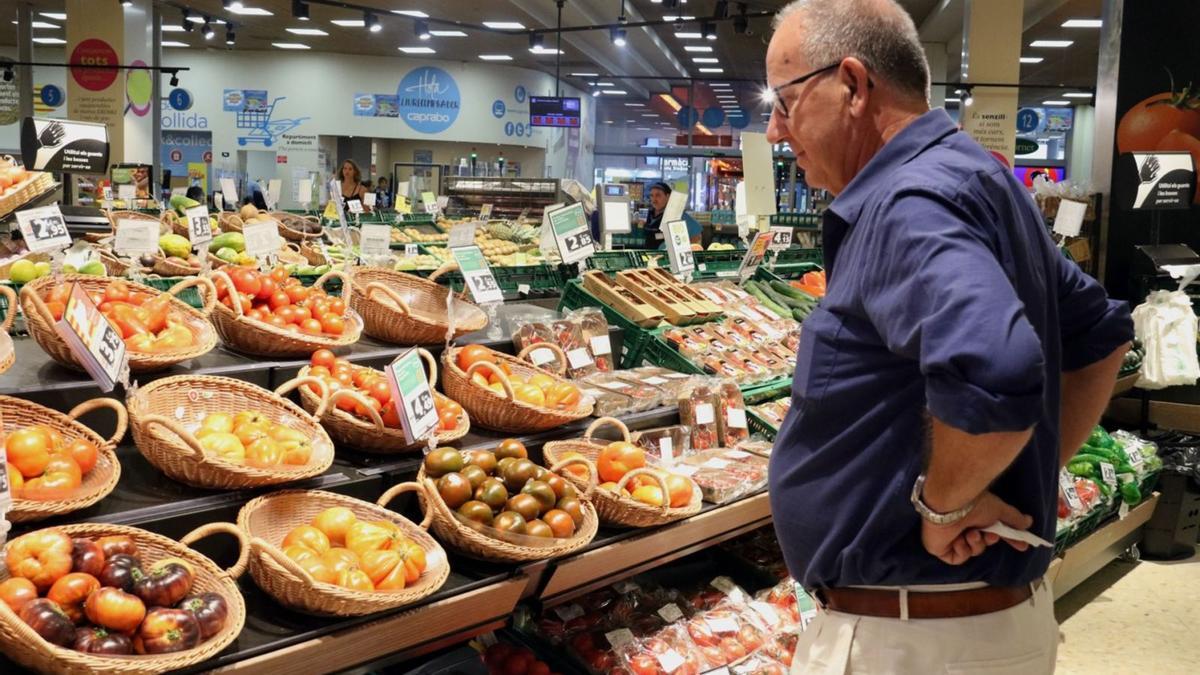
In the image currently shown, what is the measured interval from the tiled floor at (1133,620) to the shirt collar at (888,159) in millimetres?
3406

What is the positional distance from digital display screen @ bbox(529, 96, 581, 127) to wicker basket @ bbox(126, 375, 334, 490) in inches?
636

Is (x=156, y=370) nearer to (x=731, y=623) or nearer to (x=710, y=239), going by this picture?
(x=731, y=623)

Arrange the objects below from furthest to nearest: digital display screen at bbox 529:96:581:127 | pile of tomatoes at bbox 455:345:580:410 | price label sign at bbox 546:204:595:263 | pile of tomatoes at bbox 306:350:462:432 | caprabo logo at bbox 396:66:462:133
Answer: caprabo logo at bbox 396:66:462:133
digital display screen at bbox 529:96:581:127
price label sign at bbox 546:204:595:263
pile of tomatoes at bbox 455:345:580:410
pile of tomatoes at bbox 306:350:462:432

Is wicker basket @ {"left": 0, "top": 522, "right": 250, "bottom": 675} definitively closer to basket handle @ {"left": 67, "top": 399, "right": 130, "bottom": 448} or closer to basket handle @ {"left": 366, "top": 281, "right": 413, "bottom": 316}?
basket handle @ {"left": 67, "top": 399, "right": 130, "bottom": 448}

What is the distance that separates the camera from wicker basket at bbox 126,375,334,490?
8.04 feet

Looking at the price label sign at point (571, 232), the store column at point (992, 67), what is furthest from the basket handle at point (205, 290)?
the store column at point (992, 67)

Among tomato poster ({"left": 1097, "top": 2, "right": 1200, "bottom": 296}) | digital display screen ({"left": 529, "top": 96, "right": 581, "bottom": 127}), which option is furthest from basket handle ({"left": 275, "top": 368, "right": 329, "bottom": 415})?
digital display screen ({"left": 529, "top": 96, "right": 581, "bottom": 127})

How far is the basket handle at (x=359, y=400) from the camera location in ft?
9.24

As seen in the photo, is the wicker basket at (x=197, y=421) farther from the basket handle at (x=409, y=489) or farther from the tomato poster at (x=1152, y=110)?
the tomato poster at (x=1152, y=110)

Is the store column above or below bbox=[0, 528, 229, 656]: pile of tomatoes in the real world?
above

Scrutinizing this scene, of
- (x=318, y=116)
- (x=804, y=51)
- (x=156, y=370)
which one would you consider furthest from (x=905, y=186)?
(x=318, y=116)

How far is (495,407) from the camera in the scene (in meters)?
3.32

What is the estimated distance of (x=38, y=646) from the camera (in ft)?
5.98

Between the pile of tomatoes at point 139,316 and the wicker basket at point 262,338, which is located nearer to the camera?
the pile of tomatoes at point 139,316
